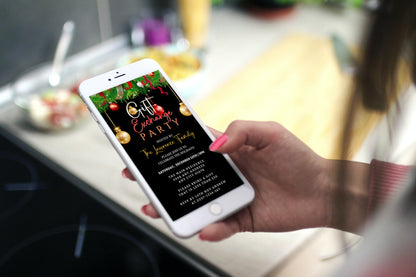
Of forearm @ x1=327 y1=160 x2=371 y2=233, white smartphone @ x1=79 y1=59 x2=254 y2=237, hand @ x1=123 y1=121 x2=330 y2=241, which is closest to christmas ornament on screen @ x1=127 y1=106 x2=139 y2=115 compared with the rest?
white smartphone @ x1=79 y1=59 x2=254 y2=237

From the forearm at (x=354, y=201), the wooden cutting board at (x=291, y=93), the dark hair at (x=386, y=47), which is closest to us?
the dark hair at (x=386, y=47)

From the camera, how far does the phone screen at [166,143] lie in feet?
1.38

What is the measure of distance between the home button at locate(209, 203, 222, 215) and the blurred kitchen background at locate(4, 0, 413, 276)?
70 mm

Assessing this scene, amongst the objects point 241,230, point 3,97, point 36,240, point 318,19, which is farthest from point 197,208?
point 318,19

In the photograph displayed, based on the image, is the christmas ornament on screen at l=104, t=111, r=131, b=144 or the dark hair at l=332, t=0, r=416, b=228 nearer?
the dark hair at l=332, t=0, r=416, b=228

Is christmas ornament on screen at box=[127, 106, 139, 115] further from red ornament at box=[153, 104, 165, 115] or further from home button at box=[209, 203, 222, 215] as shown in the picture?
home button at box=[209, 203, 222, 215]

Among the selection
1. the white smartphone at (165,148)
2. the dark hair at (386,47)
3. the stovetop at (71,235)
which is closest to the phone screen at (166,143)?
the white smartphone at (165,148)

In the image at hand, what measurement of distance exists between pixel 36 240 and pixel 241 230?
26 centimetres

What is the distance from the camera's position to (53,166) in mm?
603

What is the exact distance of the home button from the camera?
1.39 ft

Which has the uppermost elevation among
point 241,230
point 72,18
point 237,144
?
point 72,18

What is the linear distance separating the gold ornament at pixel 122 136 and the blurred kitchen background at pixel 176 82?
0.15 meters

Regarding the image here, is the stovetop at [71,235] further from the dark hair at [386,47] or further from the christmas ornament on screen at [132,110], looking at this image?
the dark hair at [386,47]

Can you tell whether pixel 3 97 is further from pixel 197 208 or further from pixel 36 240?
pixel 197 208
